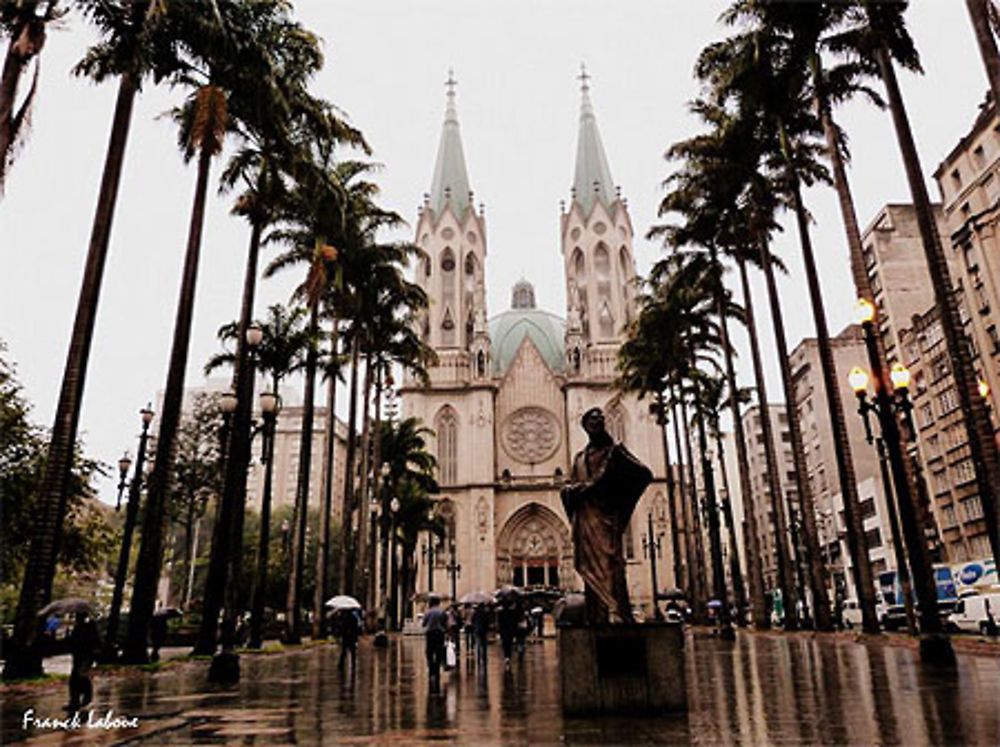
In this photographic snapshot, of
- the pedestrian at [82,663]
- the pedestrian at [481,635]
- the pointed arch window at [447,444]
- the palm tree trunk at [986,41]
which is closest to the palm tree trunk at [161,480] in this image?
the pedestrian at [82,663]

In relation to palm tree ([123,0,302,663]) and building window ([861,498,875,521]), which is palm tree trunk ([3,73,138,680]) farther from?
building window ([861,498,875,521])

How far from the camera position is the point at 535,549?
55062 millimetres

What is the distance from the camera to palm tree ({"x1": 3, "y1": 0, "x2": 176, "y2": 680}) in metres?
12.3

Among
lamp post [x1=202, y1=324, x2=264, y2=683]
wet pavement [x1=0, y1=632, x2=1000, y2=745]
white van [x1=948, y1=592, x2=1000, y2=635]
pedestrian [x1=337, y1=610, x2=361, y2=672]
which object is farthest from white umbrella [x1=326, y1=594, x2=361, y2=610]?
white van [x1=948, y1=592, x2=1000, y2=635]

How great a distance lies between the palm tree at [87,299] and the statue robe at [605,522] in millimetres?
10213

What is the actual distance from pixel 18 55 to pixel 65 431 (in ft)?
21.5

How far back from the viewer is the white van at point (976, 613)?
73.6ft

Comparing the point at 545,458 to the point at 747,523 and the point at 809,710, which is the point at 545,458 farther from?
the point at 809,710

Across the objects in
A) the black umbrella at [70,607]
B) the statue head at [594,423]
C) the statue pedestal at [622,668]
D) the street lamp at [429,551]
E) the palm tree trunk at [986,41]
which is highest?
the palm tree trunk at [986,41]

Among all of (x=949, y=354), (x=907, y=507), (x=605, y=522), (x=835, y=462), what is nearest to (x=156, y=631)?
(x=605, y=522)

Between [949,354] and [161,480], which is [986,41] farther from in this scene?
[161,480]

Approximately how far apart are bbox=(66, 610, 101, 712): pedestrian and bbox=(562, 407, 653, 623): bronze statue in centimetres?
598

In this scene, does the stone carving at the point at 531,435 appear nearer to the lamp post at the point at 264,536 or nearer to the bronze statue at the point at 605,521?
the lamp post at the point at 264,536

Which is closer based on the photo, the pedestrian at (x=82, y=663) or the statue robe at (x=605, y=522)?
the statue robe at (x=605, y=522)
